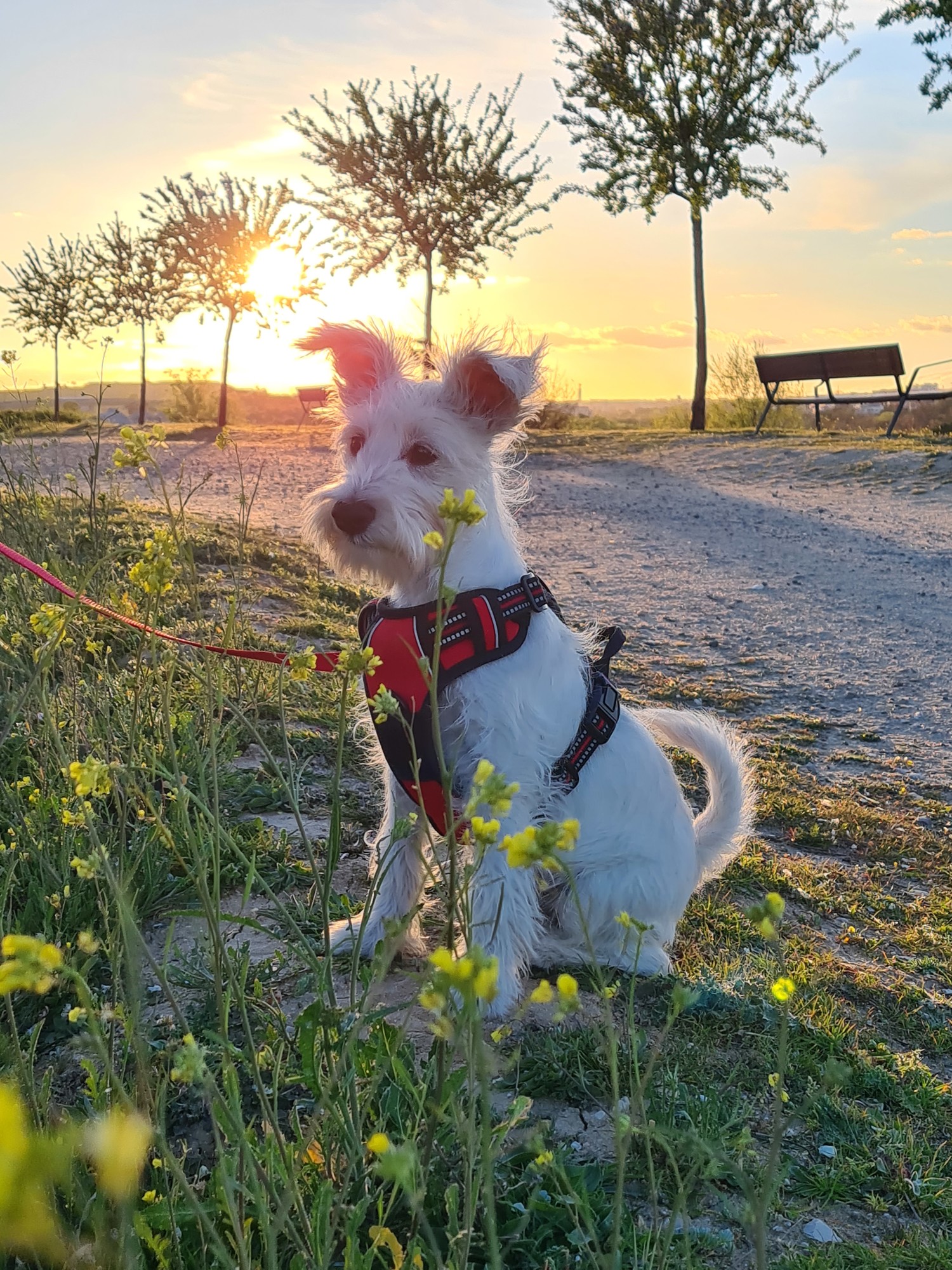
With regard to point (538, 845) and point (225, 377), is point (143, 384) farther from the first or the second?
point (538, 845)

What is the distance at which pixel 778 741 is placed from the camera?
5.73 m

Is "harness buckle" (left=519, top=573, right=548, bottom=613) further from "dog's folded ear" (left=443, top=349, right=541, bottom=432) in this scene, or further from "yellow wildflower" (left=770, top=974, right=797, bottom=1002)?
"yellow wildflower" (left=770, top=974, right=797, bottom=1002)

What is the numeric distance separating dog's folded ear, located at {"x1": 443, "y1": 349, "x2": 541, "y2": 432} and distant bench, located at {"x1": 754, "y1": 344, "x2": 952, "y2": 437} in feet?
60.7

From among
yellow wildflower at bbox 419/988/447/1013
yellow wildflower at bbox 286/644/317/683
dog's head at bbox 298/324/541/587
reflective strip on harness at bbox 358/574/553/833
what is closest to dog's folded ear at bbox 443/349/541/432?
dog's head at bbox 298/324/541/587

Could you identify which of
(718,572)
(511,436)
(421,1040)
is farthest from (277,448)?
(421,1040)

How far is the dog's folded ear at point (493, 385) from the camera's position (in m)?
3.15

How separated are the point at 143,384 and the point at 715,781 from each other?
37888 mm

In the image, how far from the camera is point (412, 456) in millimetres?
3279

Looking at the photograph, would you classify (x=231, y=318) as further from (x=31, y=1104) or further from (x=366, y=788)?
(x=31, y=1104)

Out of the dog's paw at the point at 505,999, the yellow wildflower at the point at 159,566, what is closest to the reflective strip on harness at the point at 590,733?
the dog's paw at the point at 505,999

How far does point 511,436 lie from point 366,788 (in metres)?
1.84

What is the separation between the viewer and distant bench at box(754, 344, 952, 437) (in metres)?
19.4

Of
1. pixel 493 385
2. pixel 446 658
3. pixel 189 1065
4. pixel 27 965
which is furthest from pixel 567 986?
pixel 493 385

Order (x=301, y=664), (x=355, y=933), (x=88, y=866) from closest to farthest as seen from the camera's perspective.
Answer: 1. (x=88, y=866)
2. (x=301, y=664)
3. (x=355, y=933)
